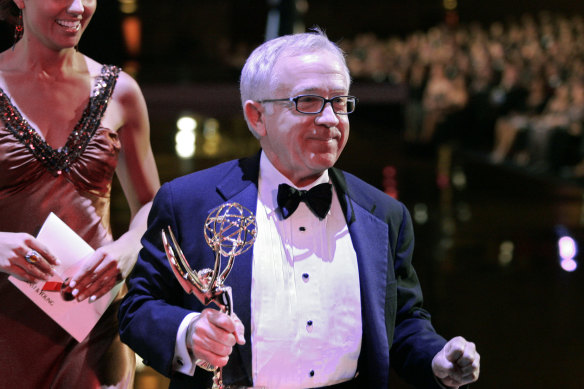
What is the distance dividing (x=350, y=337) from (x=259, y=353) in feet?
0.67

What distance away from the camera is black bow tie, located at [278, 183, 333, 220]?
181 centimetres

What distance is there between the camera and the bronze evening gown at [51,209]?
6.19 feet

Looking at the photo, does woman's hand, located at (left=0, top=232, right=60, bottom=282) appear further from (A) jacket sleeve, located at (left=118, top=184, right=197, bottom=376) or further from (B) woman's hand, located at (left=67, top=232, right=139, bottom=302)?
(A) jacket sleeve, located at (left=118, top=184, right=197, bottom=376)

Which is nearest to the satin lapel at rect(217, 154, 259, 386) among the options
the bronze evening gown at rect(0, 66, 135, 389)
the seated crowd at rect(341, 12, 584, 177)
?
the bronze evening gown at rect(0, 66, 135, 389)

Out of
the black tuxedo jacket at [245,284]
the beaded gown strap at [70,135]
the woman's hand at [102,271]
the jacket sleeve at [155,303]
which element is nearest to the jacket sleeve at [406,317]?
the black tuxedo jacket at [245,284]

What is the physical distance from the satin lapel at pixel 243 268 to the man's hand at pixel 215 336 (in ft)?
0.62

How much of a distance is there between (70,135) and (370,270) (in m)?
0.76

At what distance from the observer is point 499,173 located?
31.7 ft

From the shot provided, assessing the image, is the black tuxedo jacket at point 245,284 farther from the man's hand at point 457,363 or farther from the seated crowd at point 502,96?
the seated crowd at point 502,96

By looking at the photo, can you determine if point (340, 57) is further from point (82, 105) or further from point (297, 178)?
point (82, 105)

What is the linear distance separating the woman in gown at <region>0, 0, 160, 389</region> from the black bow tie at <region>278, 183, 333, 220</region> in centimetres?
41

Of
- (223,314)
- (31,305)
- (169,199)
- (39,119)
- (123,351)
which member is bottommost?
(123,351)

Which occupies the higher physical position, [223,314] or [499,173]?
[223,314]

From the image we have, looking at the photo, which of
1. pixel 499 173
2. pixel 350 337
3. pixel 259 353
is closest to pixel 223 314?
pixel 259 353
